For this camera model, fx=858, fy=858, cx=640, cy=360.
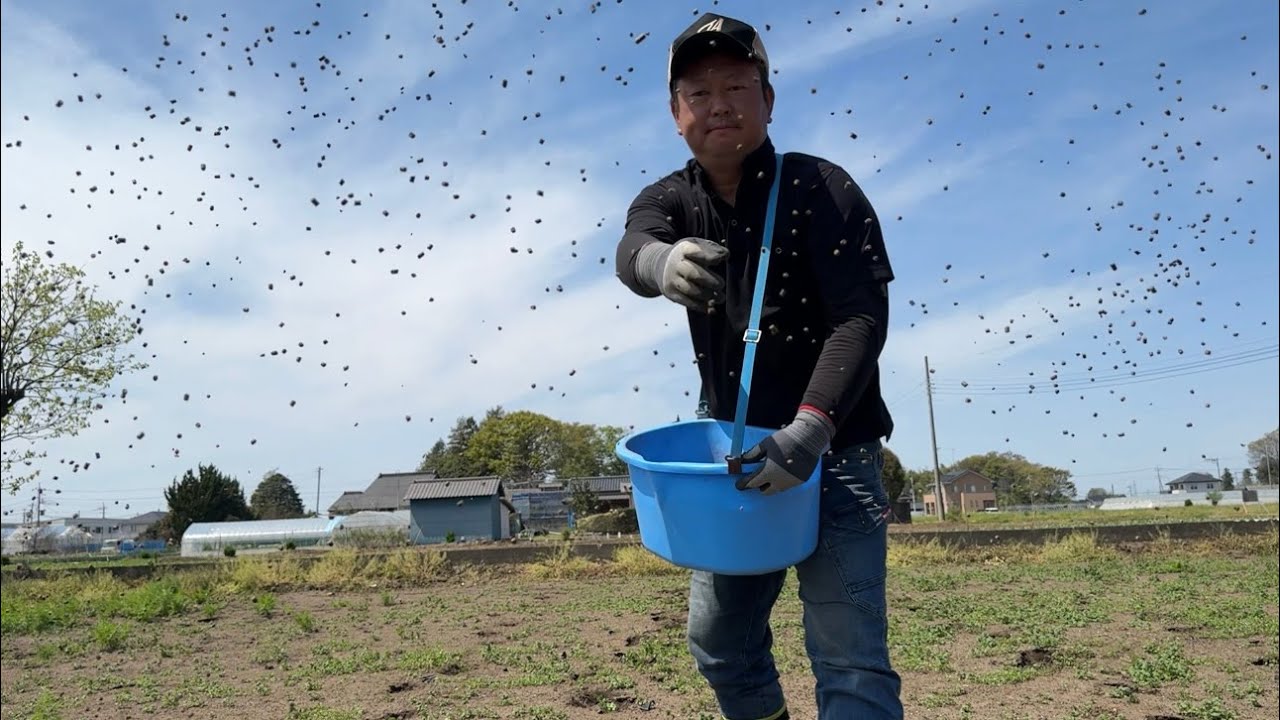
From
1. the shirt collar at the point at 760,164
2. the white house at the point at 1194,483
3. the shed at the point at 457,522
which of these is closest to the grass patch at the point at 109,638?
the shirt collar at the point at 760,164

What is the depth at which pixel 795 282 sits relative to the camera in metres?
2.37

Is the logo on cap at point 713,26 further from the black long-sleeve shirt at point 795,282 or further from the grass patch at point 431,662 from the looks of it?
the grass patch at point 431,662

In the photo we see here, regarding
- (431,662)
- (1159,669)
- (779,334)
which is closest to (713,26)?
(779,334)

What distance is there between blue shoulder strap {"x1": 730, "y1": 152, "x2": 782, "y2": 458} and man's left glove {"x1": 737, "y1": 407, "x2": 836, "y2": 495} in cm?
6

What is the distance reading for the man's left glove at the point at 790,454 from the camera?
2000 mm

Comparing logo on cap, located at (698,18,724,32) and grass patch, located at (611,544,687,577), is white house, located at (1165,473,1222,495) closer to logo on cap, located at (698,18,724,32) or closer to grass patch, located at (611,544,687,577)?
grass patch, located at (611,544,687,577)

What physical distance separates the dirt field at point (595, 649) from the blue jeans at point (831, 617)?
5.20 feet

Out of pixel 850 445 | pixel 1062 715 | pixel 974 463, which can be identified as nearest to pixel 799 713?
pixel 1062 715

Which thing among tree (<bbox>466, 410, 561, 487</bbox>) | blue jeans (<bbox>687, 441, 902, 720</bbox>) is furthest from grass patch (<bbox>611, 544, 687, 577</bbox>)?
blue jeans (<bbox>687, 441, 902, 720</bbox>)

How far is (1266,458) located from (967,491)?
98.5ft

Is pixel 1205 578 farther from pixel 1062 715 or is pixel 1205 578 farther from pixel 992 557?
pixel 1062 715

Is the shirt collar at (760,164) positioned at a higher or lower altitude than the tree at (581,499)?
higher

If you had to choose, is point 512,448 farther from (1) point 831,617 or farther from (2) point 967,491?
(2) point 967,491

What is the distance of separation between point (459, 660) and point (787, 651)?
219 cm
